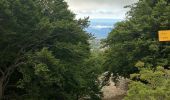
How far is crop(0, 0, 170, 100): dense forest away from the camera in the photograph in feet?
91.1

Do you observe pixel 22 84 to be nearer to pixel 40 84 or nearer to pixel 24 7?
pixel 40 84

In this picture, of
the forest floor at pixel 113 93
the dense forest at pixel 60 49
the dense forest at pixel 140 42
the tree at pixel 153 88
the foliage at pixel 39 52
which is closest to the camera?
the tree at pixel 153 88

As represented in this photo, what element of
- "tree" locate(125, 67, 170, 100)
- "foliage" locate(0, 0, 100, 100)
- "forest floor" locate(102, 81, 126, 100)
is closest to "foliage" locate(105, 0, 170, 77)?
"foliage" locate(0, 0, 100, 100)

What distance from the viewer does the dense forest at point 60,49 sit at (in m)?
27.8

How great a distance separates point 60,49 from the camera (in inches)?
1217

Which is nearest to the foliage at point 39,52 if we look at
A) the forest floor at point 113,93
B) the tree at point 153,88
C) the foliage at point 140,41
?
the foliage at point 140,41

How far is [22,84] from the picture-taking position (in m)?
28.0

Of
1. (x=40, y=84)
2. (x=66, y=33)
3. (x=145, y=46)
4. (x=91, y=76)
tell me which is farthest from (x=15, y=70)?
(x=145, y=46)

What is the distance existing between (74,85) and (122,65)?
5.88m

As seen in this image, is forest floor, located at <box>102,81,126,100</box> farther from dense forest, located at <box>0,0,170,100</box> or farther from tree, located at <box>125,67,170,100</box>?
tree, located at <box>125,67,170,100</box>

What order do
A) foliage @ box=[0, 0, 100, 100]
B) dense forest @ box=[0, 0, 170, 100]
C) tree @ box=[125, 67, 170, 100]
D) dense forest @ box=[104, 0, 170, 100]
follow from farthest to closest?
dense forest @ box=[104, 0, 170, 100] < dense forest @ box=[0, 0, 170, 100] < foliage @ box=[0, 0, 100, 100] < tree @ box=[125, 67, 170, 100]

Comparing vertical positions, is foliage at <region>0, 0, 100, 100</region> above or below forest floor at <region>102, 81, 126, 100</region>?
above

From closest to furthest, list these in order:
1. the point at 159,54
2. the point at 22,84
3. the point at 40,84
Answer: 1. the point at 22,84
2. the point at 40,84
3. the point at 159,54

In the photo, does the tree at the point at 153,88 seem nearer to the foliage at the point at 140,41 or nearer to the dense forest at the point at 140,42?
the dense forest at the point at 140,42
